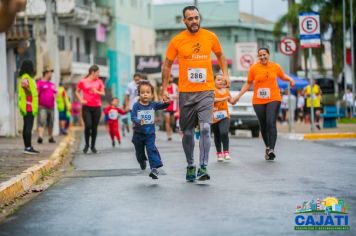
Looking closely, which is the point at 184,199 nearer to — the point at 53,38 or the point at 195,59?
the point at 195,59

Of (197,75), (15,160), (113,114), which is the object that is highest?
(197,75)

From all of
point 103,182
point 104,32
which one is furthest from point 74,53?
point 103,182

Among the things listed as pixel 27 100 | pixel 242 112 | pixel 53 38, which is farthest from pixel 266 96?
pixel 53 38

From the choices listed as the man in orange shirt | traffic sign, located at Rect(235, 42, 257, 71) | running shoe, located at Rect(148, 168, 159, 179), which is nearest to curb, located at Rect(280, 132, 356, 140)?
traffic sign, located at Rect(235, 42, 257, 71)

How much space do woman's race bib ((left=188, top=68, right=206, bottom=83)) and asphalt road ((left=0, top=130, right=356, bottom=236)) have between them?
3.96ft

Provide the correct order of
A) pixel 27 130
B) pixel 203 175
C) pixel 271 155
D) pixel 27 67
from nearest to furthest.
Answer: pixel 203 175
pixel 271 155
pixel 27 130
pixel 27 67

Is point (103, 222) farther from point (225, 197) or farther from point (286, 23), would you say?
point (286, 23)

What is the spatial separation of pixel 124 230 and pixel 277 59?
9328 centimetres

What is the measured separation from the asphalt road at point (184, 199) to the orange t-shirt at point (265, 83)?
1315 millimetres

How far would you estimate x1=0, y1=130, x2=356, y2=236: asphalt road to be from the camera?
7598 mm

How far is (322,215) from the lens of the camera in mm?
7820

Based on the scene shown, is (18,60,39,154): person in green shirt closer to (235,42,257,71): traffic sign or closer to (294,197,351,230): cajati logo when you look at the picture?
(294,197,351,230): cajati logo

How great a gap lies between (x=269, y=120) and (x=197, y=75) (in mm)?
4158

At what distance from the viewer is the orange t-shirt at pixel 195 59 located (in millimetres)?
11711
